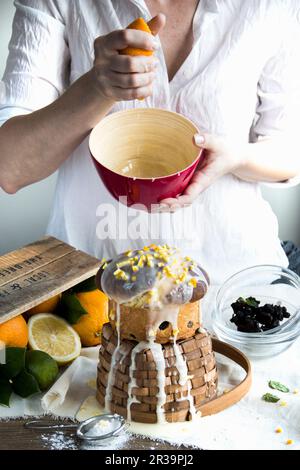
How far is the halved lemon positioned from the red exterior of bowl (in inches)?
9.7

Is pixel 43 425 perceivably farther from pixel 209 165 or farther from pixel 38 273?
pixel 209 165

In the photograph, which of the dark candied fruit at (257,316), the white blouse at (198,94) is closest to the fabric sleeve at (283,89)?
the white blouse at (198,94)

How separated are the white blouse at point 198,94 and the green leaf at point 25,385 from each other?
441 millimetres

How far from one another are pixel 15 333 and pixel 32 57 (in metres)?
0.54

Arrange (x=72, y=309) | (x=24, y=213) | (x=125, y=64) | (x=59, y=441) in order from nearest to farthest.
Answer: (x=59, y=441) < (x=125, y=64) < (x=72, y=309) < (x=24, y=213)

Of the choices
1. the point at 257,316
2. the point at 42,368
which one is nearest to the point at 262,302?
the point at 257,316

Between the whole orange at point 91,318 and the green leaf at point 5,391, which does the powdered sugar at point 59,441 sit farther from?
the whole orange at point 91,318

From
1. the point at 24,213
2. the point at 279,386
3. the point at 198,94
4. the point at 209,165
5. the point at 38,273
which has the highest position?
the point at 198,94

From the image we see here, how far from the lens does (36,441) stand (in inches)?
41.2

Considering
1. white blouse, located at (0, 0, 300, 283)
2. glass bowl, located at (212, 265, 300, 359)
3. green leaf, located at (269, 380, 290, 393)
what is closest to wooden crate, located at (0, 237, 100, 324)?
white blouse, located at (0, 0, 300, 283)

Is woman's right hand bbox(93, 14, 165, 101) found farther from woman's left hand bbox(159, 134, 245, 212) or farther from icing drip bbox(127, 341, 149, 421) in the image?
icing drip bbox(127, 341, 149, 421)

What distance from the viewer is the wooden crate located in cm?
119
